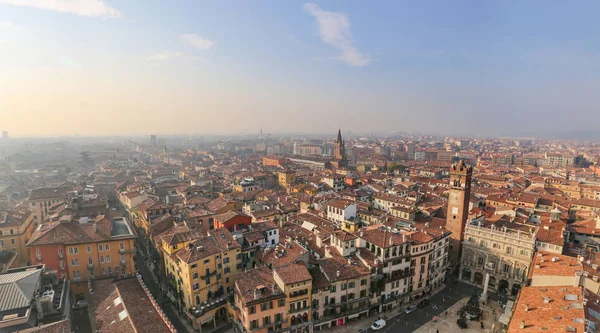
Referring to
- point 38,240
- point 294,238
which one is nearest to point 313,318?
point 294,238

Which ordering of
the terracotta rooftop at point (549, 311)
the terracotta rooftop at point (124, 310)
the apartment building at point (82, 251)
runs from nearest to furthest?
the terracotta rooftop at point (549, 311) → the terracotta rooftop at point (124, 310) → the apartment building at point (82, 251)

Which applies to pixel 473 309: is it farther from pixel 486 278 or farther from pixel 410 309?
pixel 410 309

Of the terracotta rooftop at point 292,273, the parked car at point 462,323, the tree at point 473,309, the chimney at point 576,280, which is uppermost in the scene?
the chimney at point 576,280

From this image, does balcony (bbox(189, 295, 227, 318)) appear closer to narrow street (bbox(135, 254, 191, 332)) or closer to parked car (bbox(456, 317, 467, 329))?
narrow street (bbox(135, 254, 191, 332))

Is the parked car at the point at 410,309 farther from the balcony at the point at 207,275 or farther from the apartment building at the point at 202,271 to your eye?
the balcony at the point at 207,275

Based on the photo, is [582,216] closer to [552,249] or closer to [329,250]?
[552,249]

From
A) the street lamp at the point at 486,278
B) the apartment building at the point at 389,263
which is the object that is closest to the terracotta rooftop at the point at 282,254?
the apartment building at the point at 389,263
